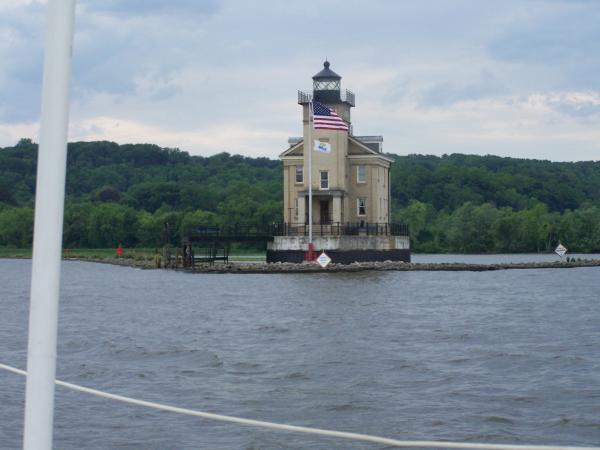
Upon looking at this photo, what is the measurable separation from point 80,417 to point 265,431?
2995 millimetres

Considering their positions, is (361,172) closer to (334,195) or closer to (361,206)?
(361,206)

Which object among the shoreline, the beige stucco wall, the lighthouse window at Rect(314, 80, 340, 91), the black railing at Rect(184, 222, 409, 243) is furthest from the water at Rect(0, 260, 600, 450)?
the lighthouse window at Rect(314, 80, 340, 91)

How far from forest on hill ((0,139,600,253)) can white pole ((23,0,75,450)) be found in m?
109

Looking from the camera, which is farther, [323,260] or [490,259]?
Answer: [490,259]

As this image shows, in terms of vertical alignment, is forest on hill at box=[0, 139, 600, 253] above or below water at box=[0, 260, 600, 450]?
above

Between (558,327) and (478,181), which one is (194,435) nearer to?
(558,327)

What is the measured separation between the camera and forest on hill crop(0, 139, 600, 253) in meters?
126

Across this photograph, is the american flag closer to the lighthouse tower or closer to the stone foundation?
the lighthouse tower

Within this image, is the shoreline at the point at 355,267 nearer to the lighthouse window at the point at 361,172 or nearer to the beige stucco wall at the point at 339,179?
the beige stucco wall at the point at 339,179

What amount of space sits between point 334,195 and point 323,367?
146 feet

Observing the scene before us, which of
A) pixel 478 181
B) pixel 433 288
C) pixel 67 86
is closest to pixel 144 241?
pixel 478 181

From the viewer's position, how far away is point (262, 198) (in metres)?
142

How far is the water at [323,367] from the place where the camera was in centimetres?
1290

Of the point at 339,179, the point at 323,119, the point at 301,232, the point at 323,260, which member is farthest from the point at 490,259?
the point at 323,119
